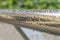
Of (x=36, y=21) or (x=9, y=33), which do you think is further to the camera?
(x=9, y=33)

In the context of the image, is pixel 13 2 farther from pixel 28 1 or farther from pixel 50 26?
pixel 50 26

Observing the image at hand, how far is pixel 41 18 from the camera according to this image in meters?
0.92

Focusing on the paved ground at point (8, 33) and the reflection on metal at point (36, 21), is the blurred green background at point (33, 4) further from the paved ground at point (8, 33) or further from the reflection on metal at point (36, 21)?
the reflection on metal at point (36, 21)

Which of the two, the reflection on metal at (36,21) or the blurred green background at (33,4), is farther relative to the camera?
the blurred green background at (33,4)

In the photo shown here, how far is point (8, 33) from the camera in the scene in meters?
1.08

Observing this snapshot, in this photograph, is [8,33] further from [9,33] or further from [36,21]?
[36,21]

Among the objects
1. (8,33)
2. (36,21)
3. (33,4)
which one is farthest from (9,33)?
(33,4)

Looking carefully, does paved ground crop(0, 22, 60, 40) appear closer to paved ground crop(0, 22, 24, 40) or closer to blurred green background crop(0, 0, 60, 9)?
paved ground crop(0, 22, 24, 40)

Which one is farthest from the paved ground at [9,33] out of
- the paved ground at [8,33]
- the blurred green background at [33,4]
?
the blurred green background at [33,4]

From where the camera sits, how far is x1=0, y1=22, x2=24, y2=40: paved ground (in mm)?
1048

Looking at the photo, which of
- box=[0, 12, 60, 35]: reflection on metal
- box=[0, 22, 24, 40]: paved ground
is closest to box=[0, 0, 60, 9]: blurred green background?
box=[0, 22, 24, 40]: paved ground

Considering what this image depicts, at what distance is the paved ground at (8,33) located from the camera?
41.3 inches

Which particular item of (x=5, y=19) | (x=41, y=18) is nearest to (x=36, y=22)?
(x=41, y=18)

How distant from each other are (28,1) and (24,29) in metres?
0.42
